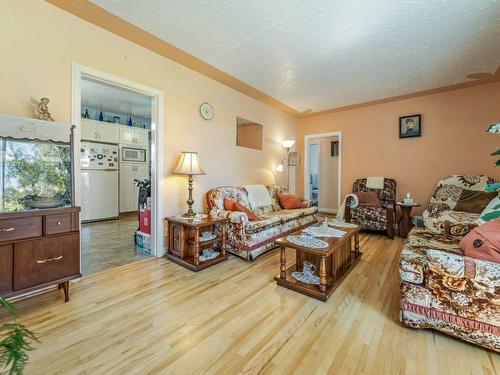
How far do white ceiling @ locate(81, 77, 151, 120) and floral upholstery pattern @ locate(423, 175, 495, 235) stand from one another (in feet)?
15.1

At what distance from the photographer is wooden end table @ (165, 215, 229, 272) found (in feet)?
8.48

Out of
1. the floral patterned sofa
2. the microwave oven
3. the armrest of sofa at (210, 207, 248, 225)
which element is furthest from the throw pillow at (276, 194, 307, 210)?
the microwave oven

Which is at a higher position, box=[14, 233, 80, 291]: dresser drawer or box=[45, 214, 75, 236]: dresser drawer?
box=[45, 214, 75, 236]: dresser drawer

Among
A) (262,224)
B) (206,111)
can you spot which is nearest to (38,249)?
(262,224)

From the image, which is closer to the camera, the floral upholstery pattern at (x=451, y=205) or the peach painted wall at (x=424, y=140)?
the floral upholstery pattern at (x=451, y=205)

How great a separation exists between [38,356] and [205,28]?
9.49ft

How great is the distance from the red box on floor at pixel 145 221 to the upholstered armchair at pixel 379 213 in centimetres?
329

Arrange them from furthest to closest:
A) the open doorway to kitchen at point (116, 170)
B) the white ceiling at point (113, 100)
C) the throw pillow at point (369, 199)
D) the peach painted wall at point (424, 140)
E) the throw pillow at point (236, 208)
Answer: the throw pillow at point (369, 199) < the white ceiling at point (113, 100) < the peach painted wall at point (424, 140) < the throw pillow at point (236, 208) < the open doorway to kitchen at point (116, 170)

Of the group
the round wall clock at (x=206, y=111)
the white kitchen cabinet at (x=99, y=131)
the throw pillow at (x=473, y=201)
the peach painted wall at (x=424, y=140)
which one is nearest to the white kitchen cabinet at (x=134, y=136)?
the white kitchen cabinet at (x=99, y=131)

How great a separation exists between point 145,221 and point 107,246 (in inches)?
25.0

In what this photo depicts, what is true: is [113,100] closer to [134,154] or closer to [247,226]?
[134,154]

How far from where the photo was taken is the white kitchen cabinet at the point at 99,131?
4.70 m

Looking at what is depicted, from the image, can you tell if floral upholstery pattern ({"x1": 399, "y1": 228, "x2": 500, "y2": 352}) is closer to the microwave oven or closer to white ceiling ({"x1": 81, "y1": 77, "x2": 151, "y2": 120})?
white ceiling ({"x1": 81, "y1": 77, "x2": 151, "y2": 120})

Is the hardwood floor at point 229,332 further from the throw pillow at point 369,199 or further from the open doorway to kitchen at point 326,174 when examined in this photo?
the open doorway to kitchen at point 326,174
